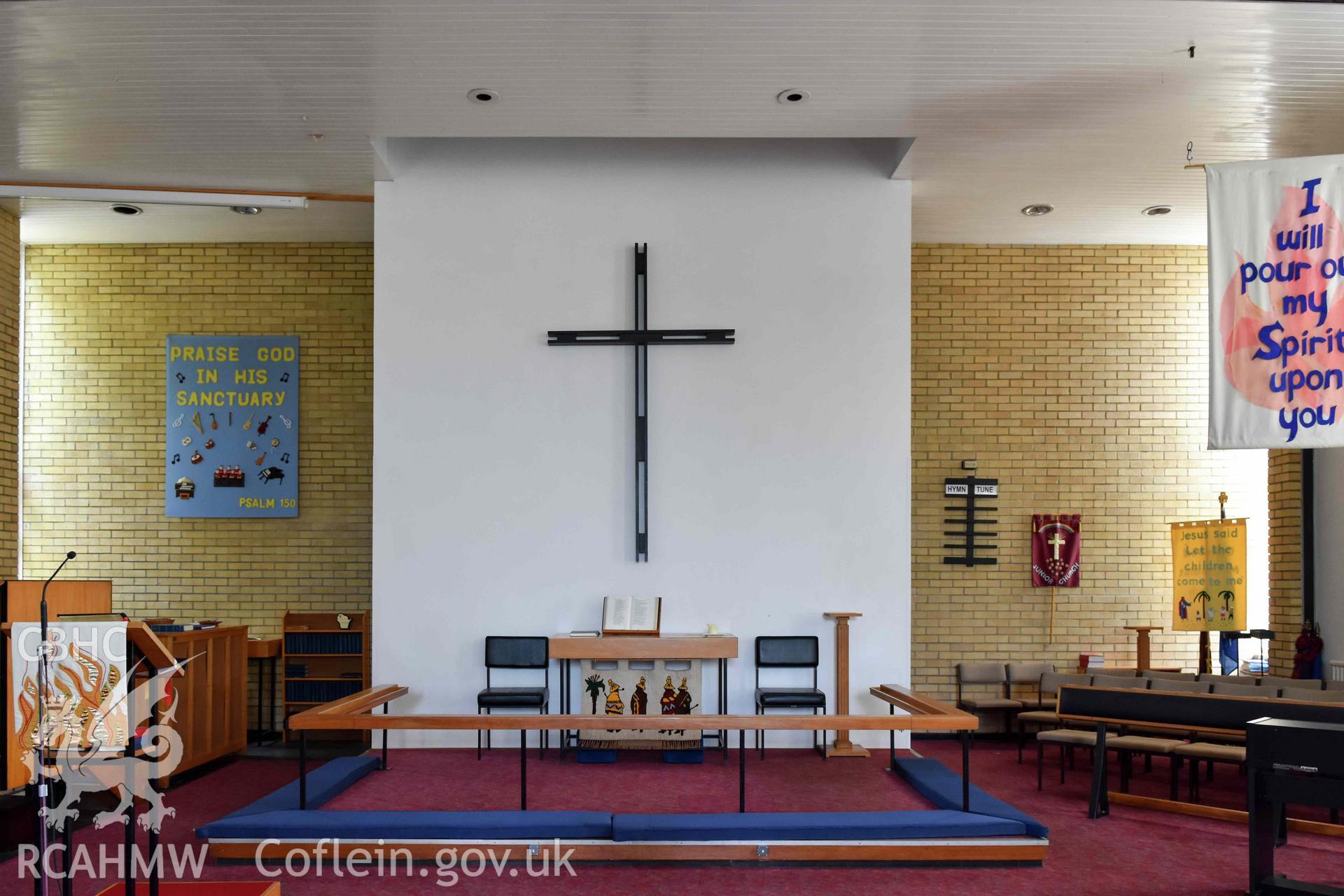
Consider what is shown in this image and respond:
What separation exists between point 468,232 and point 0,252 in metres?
3.86

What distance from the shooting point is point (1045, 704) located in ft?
29.1

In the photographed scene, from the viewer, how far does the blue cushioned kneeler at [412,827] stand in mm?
5414

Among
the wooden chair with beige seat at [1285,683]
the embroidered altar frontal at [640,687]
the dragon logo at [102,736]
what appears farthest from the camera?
the embroidered altar frontal at [640,687]

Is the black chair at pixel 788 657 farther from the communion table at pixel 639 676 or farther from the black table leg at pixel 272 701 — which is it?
the black table leg at pixel 272 701

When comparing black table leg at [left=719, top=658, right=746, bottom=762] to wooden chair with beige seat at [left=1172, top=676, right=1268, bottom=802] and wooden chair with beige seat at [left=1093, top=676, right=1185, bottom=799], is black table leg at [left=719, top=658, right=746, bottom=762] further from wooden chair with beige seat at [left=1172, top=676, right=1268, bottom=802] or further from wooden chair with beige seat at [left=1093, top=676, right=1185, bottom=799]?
wooden chair with beige seat at [left=1172, top=676, right=1268, bottom=802]

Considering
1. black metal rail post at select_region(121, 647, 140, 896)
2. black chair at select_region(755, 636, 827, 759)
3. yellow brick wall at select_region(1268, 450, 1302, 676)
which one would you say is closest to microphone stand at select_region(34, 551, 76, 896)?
black metal rail post at select_region(121, 647, 140, 896)

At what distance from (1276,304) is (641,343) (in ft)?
13.3

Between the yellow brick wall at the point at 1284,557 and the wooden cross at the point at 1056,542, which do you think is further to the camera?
the wooden cross at the point at 1056,542

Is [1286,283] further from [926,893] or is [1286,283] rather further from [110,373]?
[110,373]

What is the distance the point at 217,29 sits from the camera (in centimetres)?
584

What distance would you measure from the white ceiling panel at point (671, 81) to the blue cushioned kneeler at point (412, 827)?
4.08 m

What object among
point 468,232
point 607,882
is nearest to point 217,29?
point 468,232

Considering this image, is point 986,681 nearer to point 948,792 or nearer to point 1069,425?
point 1069,425

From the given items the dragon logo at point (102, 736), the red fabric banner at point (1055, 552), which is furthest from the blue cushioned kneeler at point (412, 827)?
the red fabric banner at point (1055, 552)
